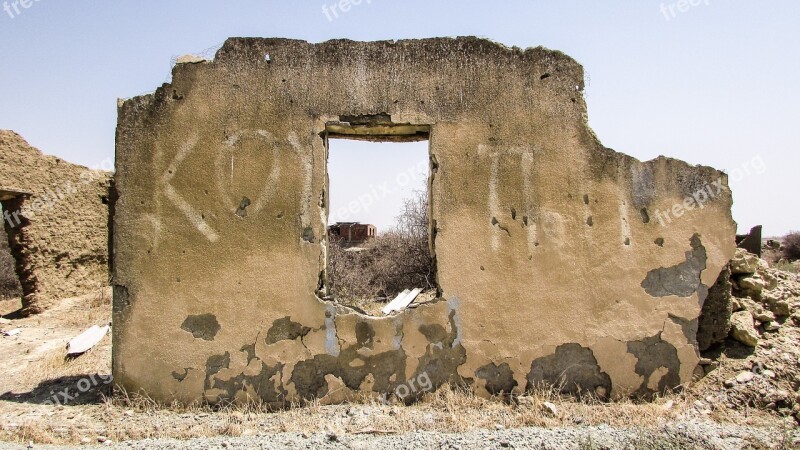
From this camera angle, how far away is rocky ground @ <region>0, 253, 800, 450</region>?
11.2 ft

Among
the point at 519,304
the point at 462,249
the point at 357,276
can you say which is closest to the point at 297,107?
the point at 462,249

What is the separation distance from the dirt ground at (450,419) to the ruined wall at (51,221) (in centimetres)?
372

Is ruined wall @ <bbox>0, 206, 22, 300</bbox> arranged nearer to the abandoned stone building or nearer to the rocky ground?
the rocky ground

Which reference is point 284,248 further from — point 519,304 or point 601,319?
point 601,319

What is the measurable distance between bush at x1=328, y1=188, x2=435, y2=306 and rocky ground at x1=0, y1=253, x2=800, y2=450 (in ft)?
14.0

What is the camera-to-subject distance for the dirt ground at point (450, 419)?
3418mm

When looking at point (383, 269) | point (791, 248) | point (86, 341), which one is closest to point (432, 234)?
point (86, 341)

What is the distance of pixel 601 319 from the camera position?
4.11 metres

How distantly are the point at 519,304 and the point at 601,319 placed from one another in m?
0.67

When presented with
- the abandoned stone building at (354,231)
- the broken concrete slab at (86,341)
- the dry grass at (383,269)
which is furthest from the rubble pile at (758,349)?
the abandoned stone building at (354,231)

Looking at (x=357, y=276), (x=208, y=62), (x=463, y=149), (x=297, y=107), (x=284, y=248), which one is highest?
(x=208, y=62)

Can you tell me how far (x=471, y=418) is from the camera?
3740 mm
